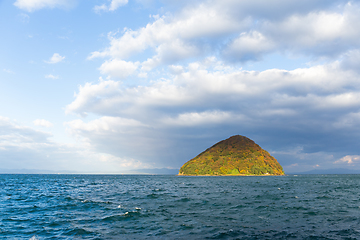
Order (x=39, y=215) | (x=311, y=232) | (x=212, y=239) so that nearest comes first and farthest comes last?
(x=212, y=239)
(x=311, y=232)
(x=39, y=215)

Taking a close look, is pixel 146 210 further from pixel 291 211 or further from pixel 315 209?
pixel 315 209

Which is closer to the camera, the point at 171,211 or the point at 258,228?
the point at 258,228

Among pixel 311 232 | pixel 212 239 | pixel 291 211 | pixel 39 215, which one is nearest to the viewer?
pixel 212 239

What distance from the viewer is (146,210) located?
32.1 m

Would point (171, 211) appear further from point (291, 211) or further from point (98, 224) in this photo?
point (291, 211)

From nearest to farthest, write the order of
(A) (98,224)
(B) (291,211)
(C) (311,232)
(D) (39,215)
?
(C) (311,232), (A) (98,224), (D) (39,215), (B) (291,211)

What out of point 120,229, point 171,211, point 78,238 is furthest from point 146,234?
point 171,211

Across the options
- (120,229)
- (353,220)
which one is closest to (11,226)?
(120,229)

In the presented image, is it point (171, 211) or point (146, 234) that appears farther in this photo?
point (171, 211)

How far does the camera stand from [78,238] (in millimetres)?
19766

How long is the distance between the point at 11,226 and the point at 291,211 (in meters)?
Answer: 34.8

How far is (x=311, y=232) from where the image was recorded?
20750 millimetres

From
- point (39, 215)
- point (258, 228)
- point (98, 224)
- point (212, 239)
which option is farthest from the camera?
point (39, 215)

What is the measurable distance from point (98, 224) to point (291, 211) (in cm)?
2593
